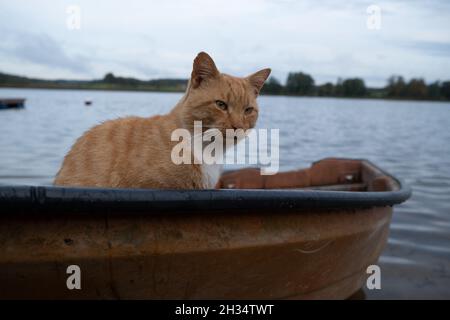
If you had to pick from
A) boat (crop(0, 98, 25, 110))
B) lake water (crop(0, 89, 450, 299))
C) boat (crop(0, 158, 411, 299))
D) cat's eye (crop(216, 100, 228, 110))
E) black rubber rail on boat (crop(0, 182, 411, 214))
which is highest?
boat (crop(0, 98, 25, 110))

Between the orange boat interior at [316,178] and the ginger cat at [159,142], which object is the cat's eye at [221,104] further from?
the orange boat interior at [316,178]

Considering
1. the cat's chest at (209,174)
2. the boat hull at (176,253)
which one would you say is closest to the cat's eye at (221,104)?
the cat's chest at (209,174)

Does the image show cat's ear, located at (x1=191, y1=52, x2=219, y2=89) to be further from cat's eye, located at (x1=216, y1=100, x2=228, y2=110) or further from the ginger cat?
cat's eye, located at (x1=216, y1=100, x2=228, y2=110)

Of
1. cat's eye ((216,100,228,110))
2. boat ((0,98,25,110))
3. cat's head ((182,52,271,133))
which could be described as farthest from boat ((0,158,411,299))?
boat ((0,98,25,110))

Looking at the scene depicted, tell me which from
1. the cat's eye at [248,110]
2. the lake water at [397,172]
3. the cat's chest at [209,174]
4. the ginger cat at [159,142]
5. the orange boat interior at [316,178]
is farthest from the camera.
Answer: the orange boat interior at [316,178]

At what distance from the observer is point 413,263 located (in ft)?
20.0

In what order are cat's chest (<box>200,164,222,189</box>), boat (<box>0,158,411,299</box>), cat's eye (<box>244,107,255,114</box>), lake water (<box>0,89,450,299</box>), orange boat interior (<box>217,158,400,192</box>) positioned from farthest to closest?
orange boat interior (<box>217,158,400,192</box>) < lake water (<box>0,89,450,299</box>) < cat's eye (<box>244,107,255,114</box>) < cat's chest (<box>200,164,222,189</box>) < boat (<box>0,158,411,299</box>)

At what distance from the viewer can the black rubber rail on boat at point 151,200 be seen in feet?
7.86

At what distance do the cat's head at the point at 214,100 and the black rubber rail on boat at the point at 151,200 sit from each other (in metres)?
0.51

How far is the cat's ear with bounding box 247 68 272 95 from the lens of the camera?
353cm
